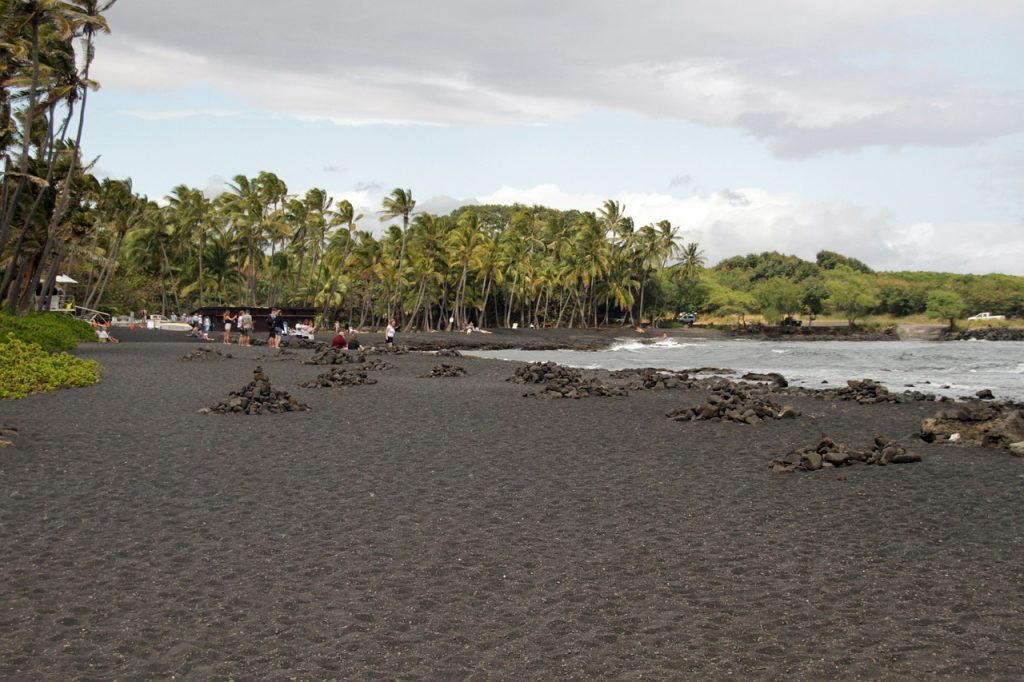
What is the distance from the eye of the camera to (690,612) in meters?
7.19

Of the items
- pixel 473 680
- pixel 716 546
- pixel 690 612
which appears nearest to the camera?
pixel 473 680

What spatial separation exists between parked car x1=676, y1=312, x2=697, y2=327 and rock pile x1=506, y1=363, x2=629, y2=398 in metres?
96.3

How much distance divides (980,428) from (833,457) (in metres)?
4.41

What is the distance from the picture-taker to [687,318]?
126 metres

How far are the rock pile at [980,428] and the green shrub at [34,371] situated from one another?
63.8 feet

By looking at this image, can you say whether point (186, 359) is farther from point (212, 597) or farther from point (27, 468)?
point (212, 597)

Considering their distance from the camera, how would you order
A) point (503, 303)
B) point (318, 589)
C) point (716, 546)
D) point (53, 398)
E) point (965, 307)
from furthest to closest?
1. point (965, 307)
2. point (503, 303)
3. point (53, 398)
4. point (716, 546)
5. point (318, 589)

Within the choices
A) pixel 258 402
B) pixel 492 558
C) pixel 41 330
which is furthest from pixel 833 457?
pixel 41 330

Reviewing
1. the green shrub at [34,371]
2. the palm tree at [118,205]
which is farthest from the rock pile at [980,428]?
the palm tree at [118,205]

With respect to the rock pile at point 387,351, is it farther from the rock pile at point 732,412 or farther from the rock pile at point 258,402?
the rock pile at point 732,412

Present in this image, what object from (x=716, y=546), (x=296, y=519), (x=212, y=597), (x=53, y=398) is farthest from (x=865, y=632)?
(x=53, y=398)

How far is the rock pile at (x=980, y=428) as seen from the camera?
600 inches

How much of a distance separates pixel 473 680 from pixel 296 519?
4859mm

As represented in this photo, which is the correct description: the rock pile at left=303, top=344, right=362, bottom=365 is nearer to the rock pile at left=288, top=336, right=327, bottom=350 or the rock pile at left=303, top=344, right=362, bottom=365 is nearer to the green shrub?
the green shrub
